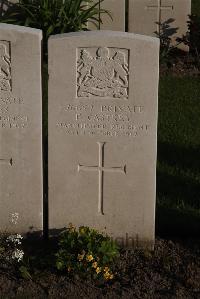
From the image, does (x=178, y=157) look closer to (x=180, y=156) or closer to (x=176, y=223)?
(x=180, y=156)

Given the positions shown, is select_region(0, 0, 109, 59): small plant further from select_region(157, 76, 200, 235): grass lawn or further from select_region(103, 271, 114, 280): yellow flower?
select_region(103, 271, 114, 280): yellow flower

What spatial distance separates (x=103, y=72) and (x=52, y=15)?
515 centimetres

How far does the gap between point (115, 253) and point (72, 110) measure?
43.5 inches

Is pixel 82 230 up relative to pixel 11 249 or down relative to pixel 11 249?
up

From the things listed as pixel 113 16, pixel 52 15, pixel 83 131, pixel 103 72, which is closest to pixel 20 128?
pixel 83 131

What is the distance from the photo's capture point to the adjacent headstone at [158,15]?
36.0 feet

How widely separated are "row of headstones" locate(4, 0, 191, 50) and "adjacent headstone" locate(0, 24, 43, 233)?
5542mm

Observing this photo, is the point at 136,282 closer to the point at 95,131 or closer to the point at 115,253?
the point at 115,253

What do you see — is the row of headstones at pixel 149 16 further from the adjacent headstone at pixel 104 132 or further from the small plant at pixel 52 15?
the adjacent headstone at pixel 104 132

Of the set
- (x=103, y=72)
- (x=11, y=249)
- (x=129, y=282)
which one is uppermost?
(x=103, y=72)

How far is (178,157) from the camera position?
772 cm

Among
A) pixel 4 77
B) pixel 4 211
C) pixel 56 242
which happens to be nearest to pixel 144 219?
pixel 56 242

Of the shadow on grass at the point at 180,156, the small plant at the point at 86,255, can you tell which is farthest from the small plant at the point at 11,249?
the shadow on grass at the point at 180,156

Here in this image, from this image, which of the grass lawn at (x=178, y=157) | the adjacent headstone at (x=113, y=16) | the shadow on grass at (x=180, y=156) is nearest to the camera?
the grass lawn at (x=178, y=157)
